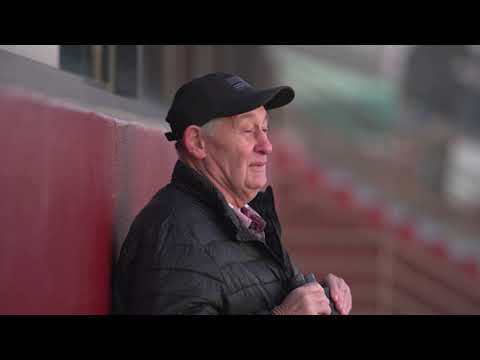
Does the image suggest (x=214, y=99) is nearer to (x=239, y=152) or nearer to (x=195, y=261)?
(x=239, y=152)

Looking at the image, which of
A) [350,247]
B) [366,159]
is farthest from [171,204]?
[366,159]

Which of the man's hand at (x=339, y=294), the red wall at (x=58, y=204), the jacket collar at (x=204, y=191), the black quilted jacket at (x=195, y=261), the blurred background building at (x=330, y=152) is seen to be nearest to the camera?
the red wall at (x=58, y=204)

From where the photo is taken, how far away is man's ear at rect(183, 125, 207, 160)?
6.61ft

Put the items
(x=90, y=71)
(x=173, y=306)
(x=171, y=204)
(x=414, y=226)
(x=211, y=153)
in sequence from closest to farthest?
(x=173, y=306) < (x=171, y=204) < (x=211, y=153) < (x=90, y=71) < (x=414, y=226)

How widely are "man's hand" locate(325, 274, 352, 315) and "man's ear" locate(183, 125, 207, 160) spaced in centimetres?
47

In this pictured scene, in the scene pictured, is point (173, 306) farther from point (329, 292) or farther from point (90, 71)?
point (90, 71)

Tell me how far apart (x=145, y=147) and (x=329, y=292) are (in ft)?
2.21

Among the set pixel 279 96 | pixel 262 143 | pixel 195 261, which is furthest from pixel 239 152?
pixel 195 261

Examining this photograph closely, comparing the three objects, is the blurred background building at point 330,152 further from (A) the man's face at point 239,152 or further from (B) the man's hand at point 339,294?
(B) the man's hand at point 339,294

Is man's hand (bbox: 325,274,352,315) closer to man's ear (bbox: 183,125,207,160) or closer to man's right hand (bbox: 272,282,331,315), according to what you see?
man's right hand (bbox: 272,282,331,315)

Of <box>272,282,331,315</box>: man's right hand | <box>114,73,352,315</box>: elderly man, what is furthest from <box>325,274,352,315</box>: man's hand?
<box>272,282,331,315</box>: man's right hand

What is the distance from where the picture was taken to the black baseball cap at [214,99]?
1930 millimetres

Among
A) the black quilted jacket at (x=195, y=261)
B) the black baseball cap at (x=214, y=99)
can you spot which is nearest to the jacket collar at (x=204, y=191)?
the black quilted jacket at (x=195, y=261)

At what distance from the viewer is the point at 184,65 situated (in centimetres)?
766
